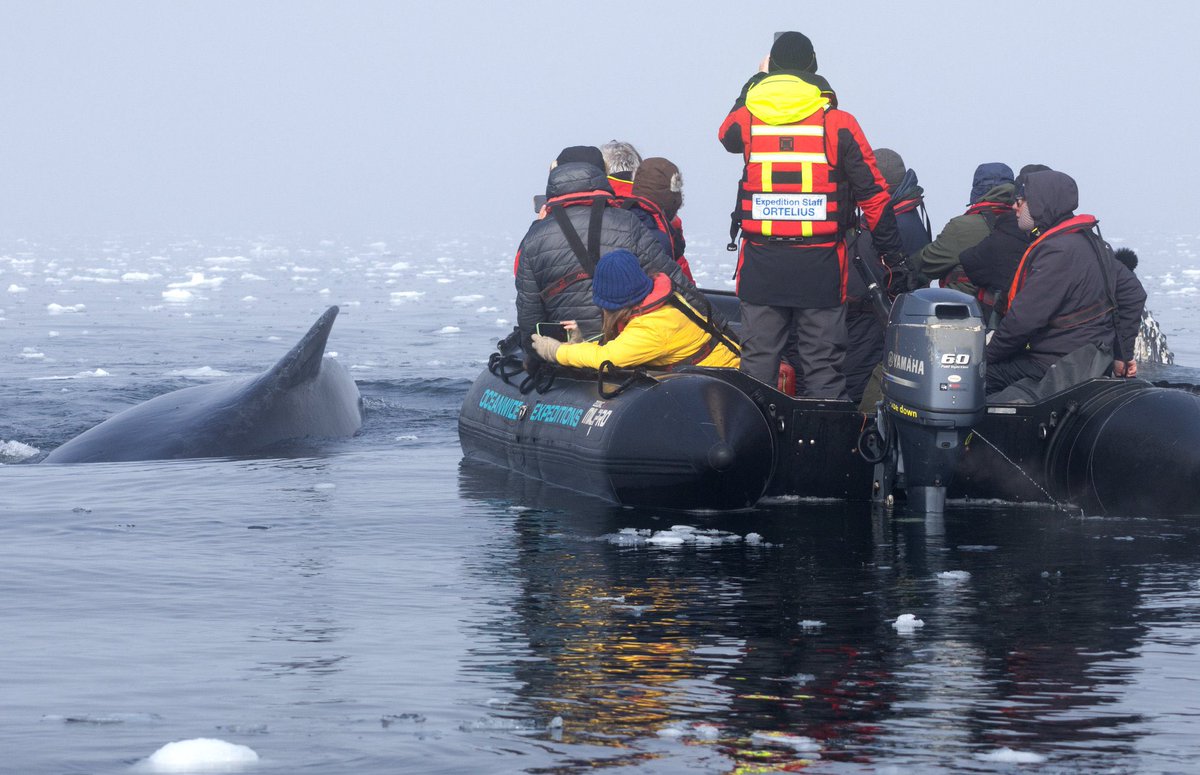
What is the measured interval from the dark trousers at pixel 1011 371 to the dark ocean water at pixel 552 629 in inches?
30.0

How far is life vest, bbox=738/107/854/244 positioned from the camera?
29.8ft

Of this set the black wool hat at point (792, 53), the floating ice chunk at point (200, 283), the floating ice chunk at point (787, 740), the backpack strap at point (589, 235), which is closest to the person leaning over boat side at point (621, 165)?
the backpack strap at point (589, 235)

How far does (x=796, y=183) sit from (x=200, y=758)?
18.3 ft

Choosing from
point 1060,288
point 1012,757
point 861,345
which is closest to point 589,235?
point 861,345

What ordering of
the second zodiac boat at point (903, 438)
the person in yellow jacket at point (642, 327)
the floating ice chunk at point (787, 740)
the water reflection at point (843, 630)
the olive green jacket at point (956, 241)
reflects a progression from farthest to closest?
the olive green jacket at point (956, 241), the person in yellow jacket at point (642, 327), the second zodiac boat at point (903, 438), the water reflection at point (843, 630), the floating ice chunk at point (787, 740)

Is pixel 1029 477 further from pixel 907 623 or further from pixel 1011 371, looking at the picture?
pixel 907 623

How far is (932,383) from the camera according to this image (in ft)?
26.9

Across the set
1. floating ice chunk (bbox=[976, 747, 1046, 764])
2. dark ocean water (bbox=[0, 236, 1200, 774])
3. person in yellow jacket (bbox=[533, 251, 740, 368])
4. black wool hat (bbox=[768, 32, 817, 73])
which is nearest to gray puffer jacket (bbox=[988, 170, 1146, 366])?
dark ocean water (bbox=[0, 236, 1200, 774])

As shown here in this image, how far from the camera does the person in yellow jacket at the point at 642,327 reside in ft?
30.2

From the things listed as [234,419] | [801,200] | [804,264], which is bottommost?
[234,419]

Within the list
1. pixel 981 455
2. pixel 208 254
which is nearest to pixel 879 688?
pixel 981 455

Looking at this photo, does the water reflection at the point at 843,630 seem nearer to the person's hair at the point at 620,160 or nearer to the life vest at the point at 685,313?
the life vest at the point at 685,313

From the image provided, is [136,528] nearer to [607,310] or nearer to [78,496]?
[78,496]

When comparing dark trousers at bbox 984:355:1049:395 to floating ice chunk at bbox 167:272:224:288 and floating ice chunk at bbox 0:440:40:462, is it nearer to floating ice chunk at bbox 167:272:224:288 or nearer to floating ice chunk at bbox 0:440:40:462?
floating ice chunk at bbox 0:440:40:462
